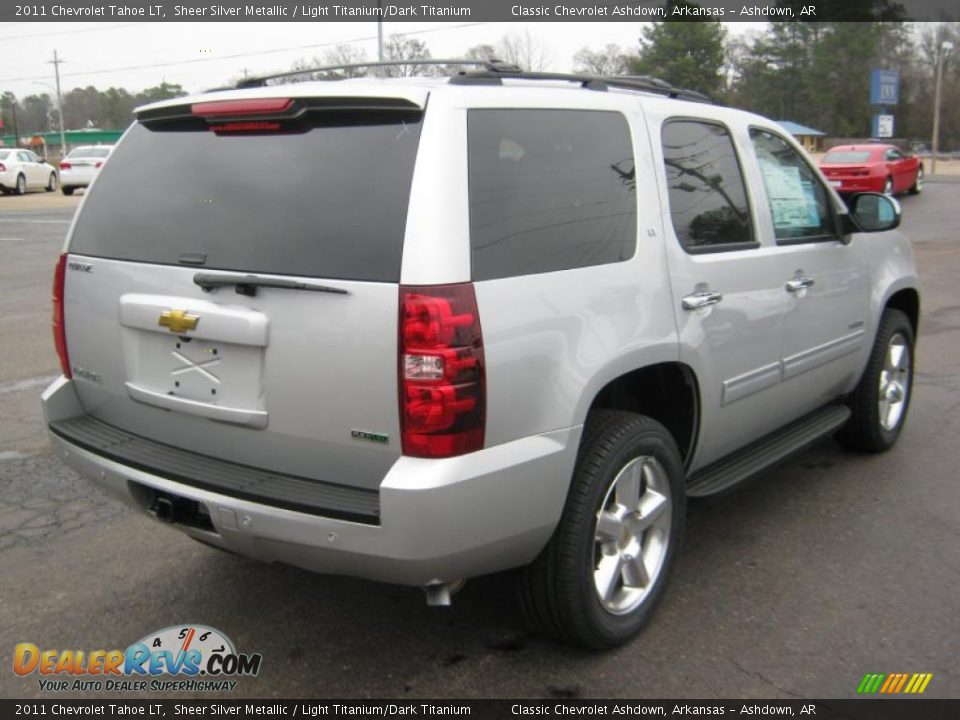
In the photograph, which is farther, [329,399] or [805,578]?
[805,578]

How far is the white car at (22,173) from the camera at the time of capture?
31.3 meters

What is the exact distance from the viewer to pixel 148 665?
10.2ft

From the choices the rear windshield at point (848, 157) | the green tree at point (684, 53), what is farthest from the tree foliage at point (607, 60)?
the rear windshield at point (848, 157)

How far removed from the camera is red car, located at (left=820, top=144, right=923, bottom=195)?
25625mm

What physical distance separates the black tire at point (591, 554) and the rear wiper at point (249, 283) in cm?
100

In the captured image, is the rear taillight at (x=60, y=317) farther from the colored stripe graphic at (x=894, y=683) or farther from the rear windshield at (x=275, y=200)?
the colored stripe graphic at (x=894, y=683)

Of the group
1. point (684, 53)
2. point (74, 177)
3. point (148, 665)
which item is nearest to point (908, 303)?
point (148, 665)

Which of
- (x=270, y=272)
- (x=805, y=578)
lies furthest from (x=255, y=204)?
(x=805, y=578)

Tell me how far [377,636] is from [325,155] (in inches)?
66.7

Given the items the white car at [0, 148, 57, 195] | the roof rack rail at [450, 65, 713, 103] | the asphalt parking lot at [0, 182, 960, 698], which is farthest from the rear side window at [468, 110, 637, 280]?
the white car at [0, 148, 57, 195]

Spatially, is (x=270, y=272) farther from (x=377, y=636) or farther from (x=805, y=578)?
(x=805, y=578)

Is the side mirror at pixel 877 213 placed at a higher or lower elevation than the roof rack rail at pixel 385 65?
lower

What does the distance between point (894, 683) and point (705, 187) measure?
196cm

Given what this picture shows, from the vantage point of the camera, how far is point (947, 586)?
11.8ft
